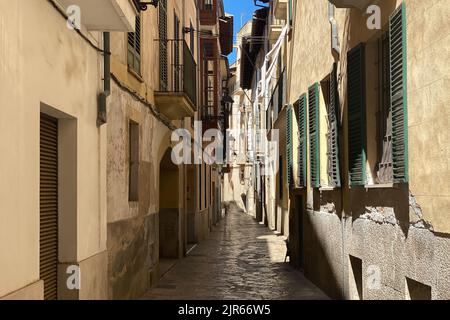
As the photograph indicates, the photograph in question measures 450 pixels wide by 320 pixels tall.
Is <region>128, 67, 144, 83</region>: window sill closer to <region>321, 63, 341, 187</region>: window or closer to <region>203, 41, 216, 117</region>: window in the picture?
<region>321, 63, 341, 187</region>: window

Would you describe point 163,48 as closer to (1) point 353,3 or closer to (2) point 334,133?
(2) point 334,133

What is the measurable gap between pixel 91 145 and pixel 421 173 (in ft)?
12.0

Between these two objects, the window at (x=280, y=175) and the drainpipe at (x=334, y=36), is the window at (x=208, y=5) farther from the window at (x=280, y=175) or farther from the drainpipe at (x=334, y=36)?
the drainpipe at (x=334, y=36)

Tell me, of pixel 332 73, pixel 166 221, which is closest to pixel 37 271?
pixel 332 73

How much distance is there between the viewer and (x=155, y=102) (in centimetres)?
1186

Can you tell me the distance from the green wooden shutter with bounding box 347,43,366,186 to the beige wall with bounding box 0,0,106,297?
3324 millimetres

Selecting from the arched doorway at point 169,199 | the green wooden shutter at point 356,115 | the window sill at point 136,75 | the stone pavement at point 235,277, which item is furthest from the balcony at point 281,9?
the green wooden shutter at point 356,115

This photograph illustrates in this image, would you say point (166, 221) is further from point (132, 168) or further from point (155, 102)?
point (132, 168)

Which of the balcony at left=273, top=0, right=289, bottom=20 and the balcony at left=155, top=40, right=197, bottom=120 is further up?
the balcony at left=273, top=0, right=289, bottom=20

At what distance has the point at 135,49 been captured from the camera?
384 inches

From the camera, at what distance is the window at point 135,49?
9.36 meters

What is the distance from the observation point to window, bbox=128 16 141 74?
9359 millimetres

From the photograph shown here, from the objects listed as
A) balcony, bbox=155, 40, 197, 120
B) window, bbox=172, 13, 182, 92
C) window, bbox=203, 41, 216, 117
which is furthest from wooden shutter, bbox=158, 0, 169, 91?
window, bbox=203, 41, 216, 117

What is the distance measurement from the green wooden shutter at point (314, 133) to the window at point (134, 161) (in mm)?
3095
